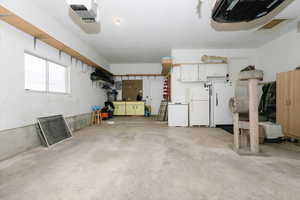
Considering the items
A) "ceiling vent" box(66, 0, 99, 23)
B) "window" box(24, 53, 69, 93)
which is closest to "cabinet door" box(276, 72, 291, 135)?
"ceiling vent" box(66, 0, 99, 23)

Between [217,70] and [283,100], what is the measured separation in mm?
2281

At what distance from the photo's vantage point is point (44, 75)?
11.1ft

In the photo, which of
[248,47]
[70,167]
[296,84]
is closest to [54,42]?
[70,167]

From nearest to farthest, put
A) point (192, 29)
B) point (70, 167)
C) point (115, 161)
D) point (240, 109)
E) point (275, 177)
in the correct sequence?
point (275, 177), point (70, 167), point (115, 161), point (240, 109), point (192, 29)

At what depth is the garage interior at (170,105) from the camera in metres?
1.63

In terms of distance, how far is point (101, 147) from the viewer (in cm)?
284

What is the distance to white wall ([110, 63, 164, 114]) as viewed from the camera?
826 cm

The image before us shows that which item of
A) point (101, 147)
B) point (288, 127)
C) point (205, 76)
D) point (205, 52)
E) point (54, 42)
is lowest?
point (101, 147)

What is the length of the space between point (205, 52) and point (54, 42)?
195 inches

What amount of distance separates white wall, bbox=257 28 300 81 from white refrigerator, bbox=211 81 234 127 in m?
1.40

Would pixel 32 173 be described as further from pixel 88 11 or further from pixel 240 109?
pixel 240 109

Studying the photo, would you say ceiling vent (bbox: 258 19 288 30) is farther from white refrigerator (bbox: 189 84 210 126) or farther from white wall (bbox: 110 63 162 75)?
white wall (bbox: 110 63 162 75)

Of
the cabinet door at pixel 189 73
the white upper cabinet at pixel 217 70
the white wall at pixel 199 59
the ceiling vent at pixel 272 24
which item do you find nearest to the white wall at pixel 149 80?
the white wall at pixel 199 59

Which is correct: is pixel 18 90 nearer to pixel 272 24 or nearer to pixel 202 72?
pixel 202 72
